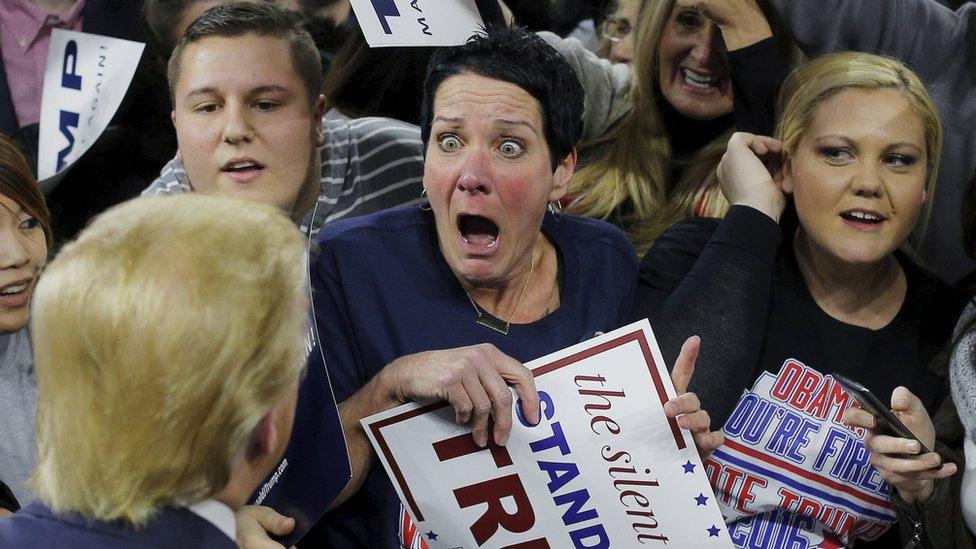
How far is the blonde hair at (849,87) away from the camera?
6.13 ft

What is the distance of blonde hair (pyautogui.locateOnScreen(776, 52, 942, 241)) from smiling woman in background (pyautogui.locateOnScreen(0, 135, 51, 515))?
3.96 feet

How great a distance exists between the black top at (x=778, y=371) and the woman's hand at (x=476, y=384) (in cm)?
28

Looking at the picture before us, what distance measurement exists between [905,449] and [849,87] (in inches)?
23.5

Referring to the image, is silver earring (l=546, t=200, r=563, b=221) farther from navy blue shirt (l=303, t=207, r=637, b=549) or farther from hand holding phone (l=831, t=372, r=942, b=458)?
hand holding phone (l=831, t=372, r=942, b=458)

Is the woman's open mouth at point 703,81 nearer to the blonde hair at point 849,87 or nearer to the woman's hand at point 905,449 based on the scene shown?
the blonde hair at point 849,87

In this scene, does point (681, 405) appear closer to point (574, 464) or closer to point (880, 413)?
point (574, 464)

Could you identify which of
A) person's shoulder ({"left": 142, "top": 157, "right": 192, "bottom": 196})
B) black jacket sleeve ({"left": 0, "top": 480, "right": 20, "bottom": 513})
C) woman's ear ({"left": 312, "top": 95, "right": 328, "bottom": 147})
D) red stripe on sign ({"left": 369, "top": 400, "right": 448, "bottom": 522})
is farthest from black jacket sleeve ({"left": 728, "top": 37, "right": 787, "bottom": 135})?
black jacket sleeve ({"left": 0, "top": 480, "right": 20, "bottom": 513})

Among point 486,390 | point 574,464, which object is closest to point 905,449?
point 574,464

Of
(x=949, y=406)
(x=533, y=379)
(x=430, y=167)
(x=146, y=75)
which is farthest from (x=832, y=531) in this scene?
(x=146, y=75)

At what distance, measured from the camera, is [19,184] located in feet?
5.95

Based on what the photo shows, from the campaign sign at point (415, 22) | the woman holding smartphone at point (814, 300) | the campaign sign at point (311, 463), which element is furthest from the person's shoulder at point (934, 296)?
the campaign sign at point (311, 463)

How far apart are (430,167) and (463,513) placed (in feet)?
1.68

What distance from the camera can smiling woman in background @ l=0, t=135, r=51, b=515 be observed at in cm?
175

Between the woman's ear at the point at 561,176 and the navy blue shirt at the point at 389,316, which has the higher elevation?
the woman's ear at the point at 561,176
